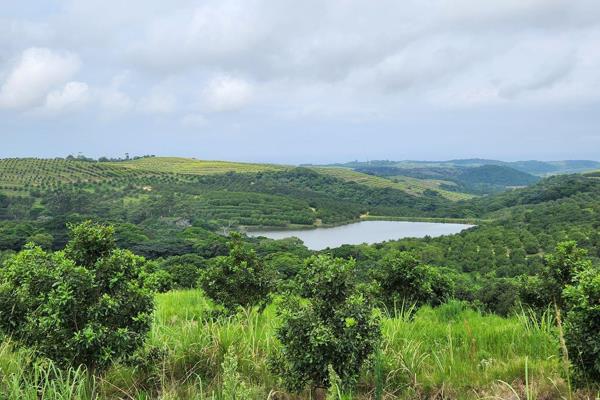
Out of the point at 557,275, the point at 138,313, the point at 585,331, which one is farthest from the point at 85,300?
Answer: the point at 557,275

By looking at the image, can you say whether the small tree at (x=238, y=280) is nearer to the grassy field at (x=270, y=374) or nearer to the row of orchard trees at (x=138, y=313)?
the grassy field at (x=270, y=374)

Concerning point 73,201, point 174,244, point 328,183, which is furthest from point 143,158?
point 174,244

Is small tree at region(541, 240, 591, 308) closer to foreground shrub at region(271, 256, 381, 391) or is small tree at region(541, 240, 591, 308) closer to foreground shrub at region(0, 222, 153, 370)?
foreground shrub at region(271, 256, 381, 391)

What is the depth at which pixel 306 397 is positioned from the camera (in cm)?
422

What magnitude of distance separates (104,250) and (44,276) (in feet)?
1.76

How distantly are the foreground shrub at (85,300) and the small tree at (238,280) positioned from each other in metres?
2.42

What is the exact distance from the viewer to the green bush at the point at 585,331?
3.69m

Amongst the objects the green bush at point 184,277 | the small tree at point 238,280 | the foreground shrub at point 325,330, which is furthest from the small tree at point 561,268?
the green bush at point 184,277

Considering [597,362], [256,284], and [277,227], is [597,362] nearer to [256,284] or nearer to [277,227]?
[256,284]

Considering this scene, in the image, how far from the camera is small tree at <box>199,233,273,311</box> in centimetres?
674

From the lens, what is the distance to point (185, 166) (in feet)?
484

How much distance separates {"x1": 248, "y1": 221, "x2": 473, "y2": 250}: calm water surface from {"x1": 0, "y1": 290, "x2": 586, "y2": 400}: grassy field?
72.2m

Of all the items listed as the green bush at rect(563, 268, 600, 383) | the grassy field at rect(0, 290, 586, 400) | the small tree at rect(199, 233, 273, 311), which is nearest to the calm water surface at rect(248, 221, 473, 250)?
the small tree at rect(199, 233, 273, 311)

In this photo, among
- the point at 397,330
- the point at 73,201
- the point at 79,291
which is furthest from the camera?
the point at 73,201
